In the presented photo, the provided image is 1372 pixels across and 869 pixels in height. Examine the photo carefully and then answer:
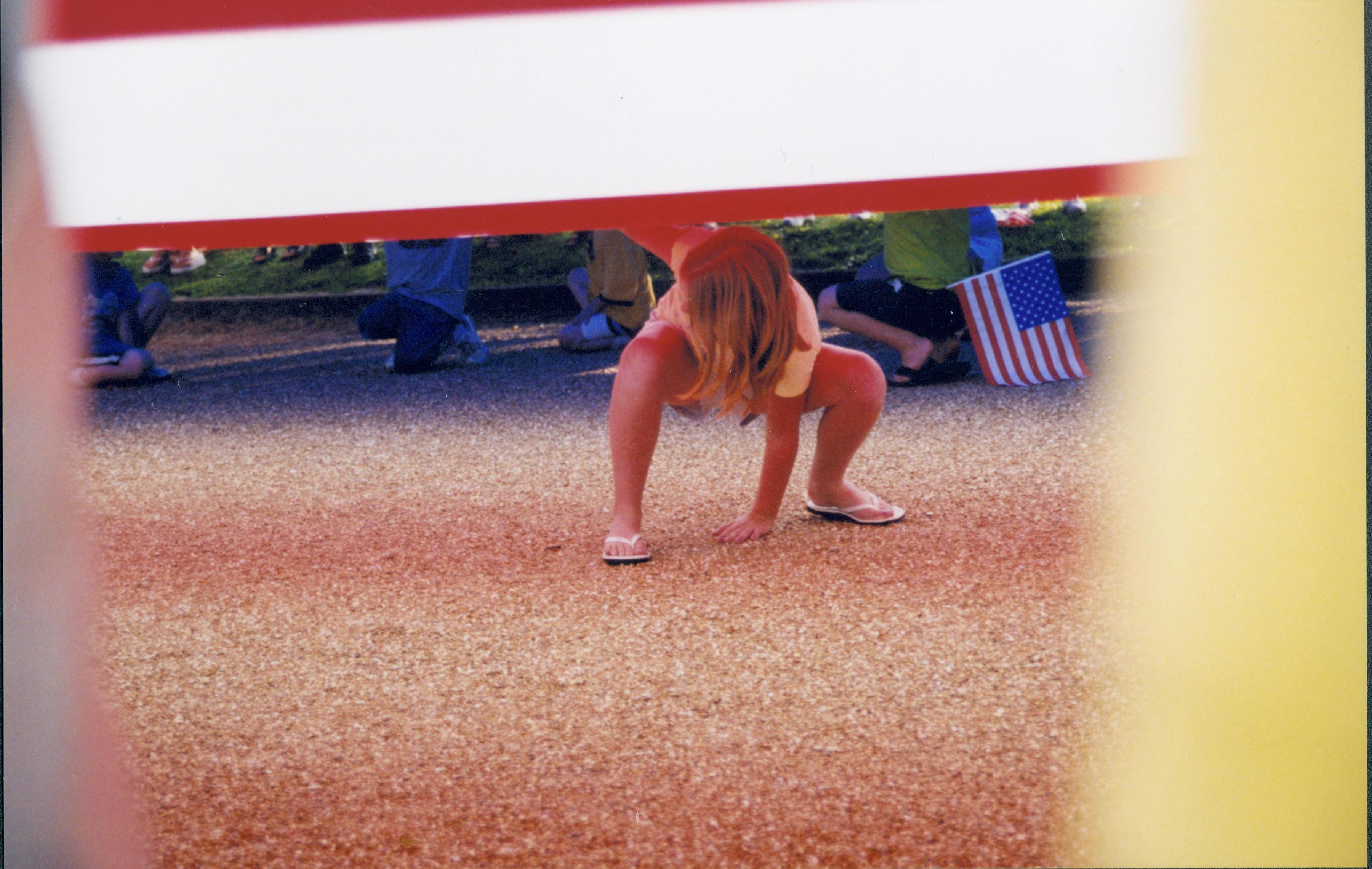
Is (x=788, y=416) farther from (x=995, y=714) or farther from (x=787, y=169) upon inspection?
(x=787, y=169)

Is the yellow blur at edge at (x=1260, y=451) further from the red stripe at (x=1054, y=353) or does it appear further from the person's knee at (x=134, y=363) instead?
the person's knee at (x=134, y=363)

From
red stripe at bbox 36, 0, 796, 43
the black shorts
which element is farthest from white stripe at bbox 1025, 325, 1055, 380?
red stripe at bbox 36, 0, 796, 43

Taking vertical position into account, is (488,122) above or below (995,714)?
above

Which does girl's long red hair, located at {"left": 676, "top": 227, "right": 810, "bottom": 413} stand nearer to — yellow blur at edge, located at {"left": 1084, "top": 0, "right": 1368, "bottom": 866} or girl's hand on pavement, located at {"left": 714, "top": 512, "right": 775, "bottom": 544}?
girl's hand on pavement, located at {"left": 714, "top": 512, "right": 775, "bottom": 544}

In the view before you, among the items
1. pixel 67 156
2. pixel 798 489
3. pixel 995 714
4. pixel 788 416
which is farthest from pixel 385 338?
pixel 67 156

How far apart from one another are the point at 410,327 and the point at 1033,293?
285cm

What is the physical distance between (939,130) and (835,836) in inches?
42.5

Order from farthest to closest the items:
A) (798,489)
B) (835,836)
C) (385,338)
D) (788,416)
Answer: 1. (385,338)
2. (798,489)
3. (788,416)
4. (835,836)

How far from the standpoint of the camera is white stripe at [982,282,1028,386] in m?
4.64

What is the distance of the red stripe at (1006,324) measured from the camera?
4637 millimetres

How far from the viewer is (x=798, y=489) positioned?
3.37 metres

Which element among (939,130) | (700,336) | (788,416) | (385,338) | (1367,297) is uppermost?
(939,130)

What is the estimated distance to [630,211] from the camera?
32.4 inches

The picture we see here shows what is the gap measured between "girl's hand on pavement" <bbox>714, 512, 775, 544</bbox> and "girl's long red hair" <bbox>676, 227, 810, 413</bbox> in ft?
1.39
